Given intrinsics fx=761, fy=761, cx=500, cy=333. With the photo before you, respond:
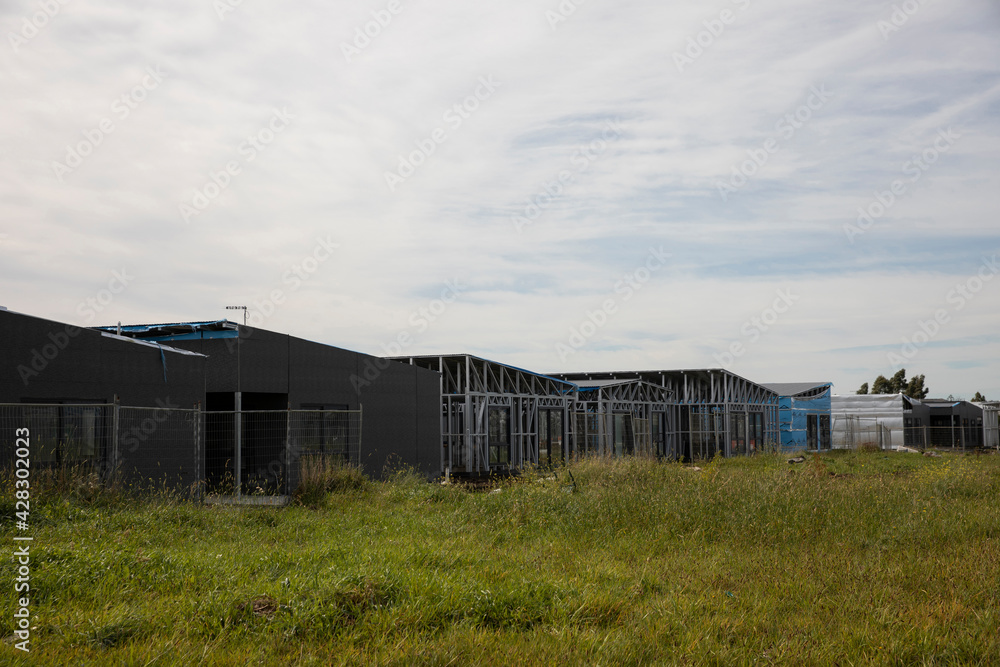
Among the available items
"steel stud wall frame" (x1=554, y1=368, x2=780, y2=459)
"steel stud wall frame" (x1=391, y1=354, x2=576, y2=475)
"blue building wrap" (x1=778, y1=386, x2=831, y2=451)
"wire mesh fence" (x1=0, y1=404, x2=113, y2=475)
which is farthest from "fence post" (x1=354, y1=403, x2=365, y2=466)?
"blue building wrap" (x1=778, y1=386, x2=831, y2=451)

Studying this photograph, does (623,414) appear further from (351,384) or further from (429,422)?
(351,384)

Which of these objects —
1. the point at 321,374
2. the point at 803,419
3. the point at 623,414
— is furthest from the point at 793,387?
the point at 321,374

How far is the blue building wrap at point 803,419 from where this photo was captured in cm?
4578

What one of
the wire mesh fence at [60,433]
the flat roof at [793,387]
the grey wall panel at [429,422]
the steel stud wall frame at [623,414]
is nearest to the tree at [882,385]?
the flat roof at [793,387]

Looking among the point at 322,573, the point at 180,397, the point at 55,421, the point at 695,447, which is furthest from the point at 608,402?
the point at 322,573

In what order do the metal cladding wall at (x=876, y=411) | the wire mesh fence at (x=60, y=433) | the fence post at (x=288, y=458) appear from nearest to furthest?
the wire mesh fence at (x=60, y=433), the fence post at (x=288, y=458), the metal cladding wall at (x=876, y=411)

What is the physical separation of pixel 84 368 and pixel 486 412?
14.6 meters

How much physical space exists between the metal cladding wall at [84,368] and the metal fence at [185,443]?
9.7 inches

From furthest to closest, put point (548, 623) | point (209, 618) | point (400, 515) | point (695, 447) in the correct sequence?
point (695, 447)
point (400, 515)
point (548, 623)
point (209, 618)

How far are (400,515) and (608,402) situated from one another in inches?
843

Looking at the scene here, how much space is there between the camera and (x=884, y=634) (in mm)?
5691

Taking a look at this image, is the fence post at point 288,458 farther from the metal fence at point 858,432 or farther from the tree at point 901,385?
the tree at point 901,385

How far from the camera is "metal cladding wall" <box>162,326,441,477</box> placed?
1592 centimetres

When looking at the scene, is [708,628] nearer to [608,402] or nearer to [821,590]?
[821,590]
